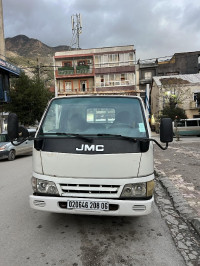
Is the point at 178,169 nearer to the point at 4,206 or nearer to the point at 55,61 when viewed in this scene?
the point at 4,206

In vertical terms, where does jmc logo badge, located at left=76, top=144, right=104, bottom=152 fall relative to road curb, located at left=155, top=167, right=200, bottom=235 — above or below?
above

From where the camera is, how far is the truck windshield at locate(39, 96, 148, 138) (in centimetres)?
359

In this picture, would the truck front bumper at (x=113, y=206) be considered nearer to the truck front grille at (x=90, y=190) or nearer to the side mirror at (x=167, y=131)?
the truck front grille at (x=90, y=190)

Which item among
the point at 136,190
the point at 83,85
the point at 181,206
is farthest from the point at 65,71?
the point at 136,190

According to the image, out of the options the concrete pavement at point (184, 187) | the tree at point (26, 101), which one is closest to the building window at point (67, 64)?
the tree at point (26, 101)

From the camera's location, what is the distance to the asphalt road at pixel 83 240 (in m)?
2.91

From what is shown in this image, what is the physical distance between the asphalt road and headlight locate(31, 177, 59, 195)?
2.44ft

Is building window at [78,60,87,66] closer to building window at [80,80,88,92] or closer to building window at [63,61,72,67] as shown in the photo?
building window at [63,61,72,67]

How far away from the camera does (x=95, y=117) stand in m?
3.88

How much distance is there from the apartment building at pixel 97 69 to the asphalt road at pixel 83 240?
3526cm

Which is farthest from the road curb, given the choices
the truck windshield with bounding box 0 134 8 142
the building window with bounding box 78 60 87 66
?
the building window with bounding box 78 60 87 66

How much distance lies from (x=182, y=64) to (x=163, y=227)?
48.9m

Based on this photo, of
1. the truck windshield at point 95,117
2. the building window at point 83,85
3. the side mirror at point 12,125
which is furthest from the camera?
the building window at point 83,85

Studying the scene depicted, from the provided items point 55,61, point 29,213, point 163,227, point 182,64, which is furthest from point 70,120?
point 182,64
